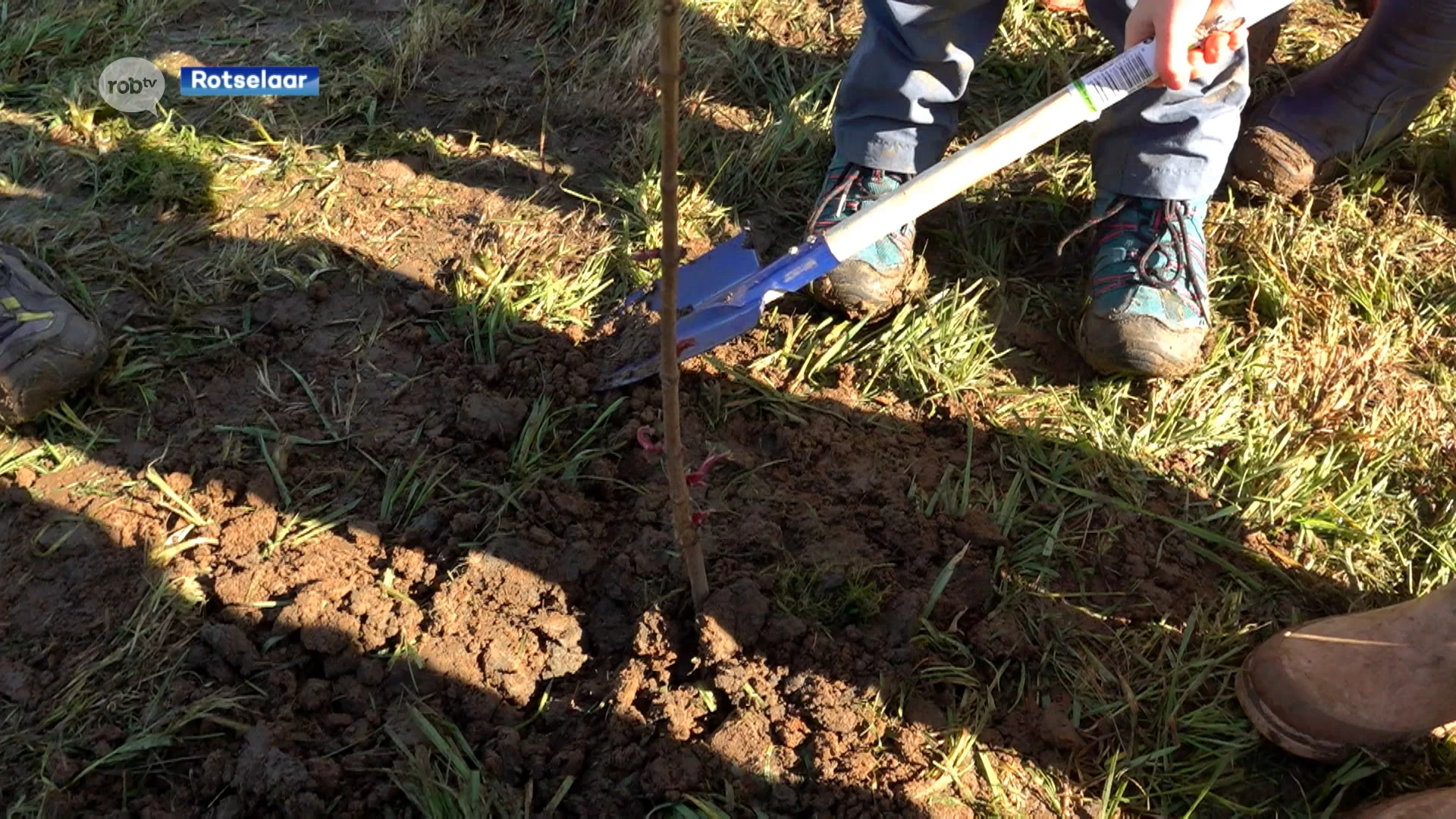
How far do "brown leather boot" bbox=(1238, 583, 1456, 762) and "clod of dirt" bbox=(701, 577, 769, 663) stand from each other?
766 millimetres

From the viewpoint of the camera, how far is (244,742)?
1556 mm

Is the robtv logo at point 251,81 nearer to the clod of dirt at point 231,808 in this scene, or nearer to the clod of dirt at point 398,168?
the clod of dirt at point 398,168

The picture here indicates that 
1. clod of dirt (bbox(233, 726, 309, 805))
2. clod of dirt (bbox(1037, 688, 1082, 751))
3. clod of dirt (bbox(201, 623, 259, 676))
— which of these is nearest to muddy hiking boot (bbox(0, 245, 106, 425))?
clod of dirt (bbox(201, 623, 259, 676))

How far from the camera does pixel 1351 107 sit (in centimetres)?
249

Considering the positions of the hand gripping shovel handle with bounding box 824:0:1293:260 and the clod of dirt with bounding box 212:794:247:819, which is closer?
the clod of dirt with bounding box 212:794:247:819

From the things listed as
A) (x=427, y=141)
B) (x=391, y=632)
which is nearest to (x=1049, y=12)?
(x=427, y=141)

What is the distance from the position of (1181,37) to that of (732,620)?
1.10m

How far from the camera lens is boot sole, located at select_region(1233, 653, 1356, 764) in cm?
159

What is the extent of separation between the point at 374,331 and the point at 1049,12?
1.98 meters

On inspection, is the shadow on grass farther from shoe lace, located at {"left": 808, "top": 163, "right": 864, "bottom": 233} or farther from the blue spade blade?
shoe lace, located at {"left": 808, "top": 163, "right": 864, "bottom": 233}

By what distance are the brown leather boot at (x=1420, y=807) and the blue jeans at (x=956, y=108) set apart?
3.91ft

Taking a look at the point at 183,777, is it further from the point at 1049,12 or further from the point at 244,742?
the point at 1049,12

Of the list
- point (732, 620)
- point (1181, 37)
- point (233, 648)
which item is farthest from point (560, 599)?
point (1181, 37)

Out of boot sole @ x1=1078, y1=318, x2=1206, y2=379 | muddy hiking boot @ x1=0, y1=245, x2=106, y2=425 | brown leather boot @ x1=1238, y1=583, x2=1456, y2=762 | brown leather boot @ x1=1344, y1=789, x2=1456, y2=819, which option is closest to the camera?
brown leather boot @ x1=1344, y1=789, x2=1456, y2=819
